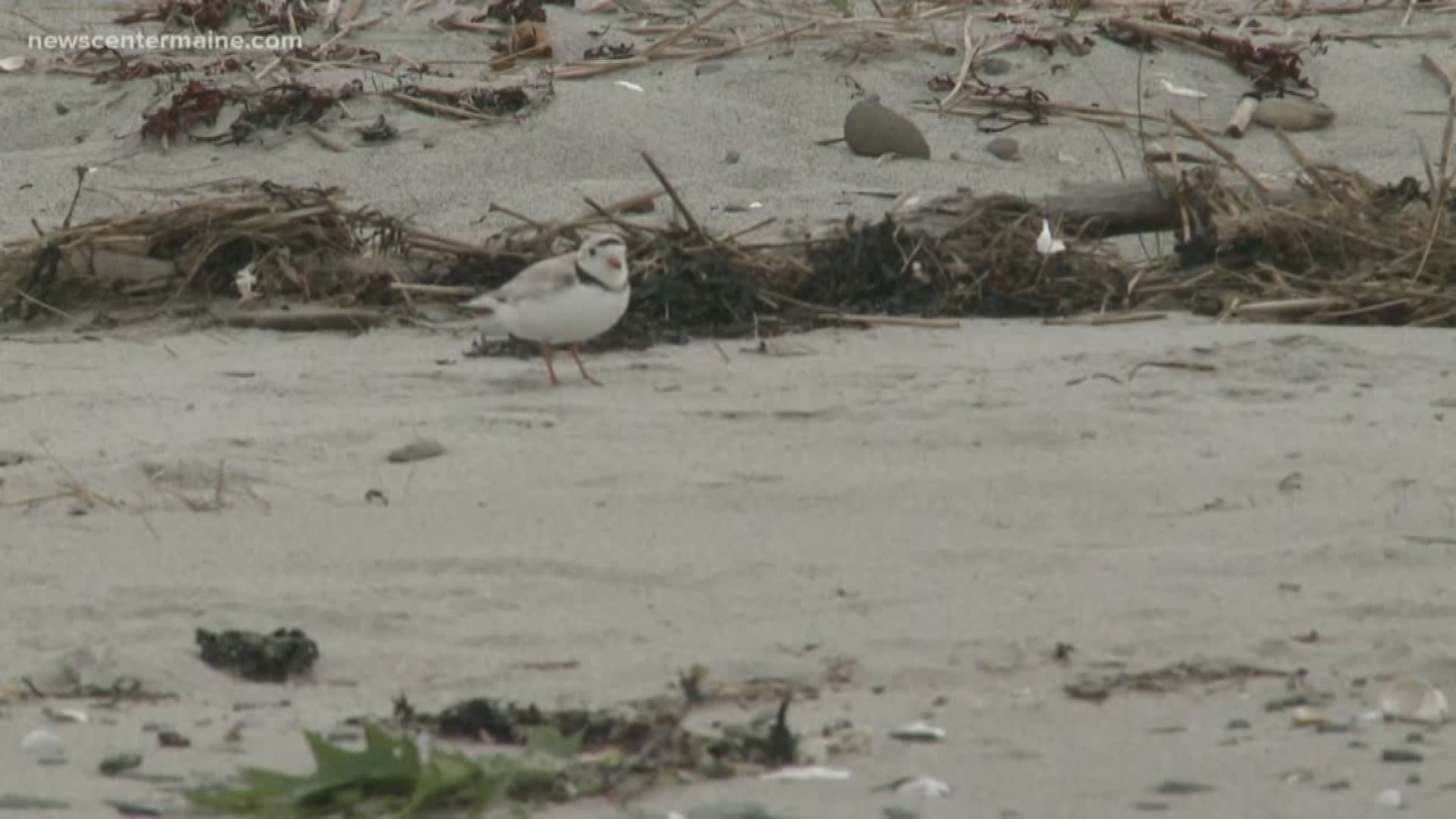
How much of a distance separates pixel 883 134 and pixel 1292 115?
2078 mm

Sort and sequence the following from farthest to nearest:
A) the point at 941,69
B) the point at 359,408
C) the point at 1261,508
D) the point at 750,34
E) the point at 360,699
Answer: the point at 750,34
the point at 941,69
the point at 359,408
the point at 1261,508
the point at 360,699

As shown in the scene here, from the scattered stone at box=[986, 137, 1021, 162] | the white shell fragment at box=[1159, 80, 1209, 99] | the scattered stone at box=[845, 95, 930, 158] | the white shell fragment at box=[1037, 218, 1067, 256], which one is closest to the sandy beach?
the white shell fragment at box=[1037, 218, 1067, 256]

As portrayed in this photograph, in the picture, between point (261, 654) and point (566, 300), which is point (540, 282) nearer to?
point (566, 300)

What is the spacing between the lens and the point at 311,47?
34.3 ft

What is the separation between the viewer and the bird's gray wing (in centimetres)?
594

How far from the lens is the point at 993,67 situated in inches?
391

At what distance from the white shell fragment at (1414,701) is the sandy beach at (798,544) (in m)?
0.04

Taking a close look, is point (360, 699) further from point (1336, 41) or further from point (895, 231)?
point (1336, 41)

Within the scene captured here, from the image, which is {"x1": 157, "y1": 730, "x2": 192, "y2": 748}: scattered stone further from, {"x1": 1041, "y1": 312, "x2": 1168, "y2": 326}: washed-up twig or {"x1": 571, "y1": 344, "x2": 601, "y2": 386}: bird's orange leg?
{"x1": 1041, "y1": 312, "x2": 1168, "y2": 326}: washed-up twig

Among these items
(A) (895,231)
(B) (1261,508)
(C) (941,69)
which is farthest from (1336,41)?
(B) (1261,508)

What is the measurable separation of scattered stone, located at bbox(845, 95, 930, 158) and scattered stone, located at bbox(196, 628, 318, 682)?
5.30 meters

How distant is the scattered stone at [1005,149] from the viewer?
8875 millimetres

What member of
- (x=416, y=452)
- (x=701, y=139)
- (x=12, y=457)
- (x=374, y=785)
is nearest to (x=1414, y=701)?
(x=374, y=785)

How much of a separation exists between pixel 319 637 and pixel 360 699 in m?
0.35
